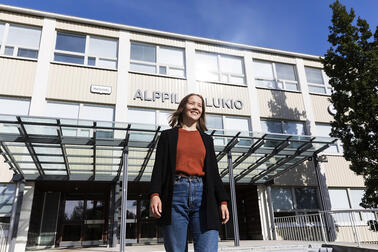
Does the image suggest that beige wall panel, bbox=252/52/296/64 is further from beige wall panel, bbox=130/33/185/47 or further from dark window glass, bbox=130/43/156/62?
dark window glass, bbox=130/43/156/62

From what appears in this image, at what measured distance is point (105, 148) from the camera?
885cm

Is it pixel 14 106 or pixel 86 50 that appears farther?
pixel 86 50

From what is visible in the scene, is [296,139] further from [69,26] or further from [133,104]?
[69,26]

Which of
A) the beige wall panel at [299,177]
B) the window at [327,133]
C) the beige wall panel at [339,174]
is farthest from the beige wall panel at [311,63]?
the beige wall panel at [299,177]

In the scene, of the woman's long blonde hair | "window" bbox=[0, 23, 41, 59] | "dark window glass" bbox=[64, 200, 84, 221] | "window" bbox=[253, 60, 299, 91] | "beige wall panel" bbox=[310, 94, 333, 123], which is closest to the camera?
the woman's long blonde hair

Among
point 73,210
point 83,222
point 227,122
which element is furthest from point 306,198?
point 73,210

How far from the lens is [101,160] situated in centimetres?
956

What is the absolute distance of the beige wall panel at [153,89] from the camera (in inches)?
466

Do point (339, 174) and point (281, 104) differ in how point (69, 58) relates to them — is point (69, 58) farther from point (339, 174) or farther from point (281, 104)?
point (339, 174)

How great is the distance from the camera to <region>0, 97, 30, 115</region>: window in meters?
10.3

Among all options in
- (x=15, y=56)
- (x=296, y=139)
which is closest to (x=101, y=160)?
(x=15, y=56)

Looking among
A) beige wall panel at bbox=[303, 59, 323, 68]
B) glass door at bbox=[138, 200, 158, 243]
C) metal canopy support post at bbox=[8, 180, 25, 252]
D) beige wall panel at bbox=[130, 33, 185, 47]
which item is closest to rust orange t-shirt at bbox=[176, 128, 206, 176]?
metal canopy support post at bbox=[8, 180, 25, 252]

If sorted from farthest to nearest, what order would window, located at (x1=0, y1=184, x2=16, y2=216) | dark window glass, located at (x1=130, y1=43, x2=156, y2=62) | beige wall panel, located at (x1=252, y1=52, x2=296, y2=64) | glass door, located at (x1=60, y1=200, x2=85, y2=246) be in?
1. beige wall panel, located at (x1=252, y1=52, x2=296, y2=64)
2. dark window glass, located at (x1=130, y1=43, x2=156, y2=62)
3. glass door, located at (x1=60, y1=200, x2=85, y2=246)
4. window, located at (x1=0, y1=184, x2=16, y2=216)

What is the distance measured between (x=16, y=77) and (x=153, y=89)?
5.19 m
